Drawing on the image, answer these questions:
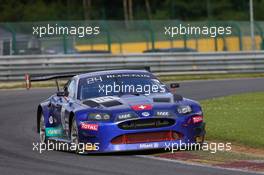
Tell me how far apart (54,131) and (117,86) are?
4.56 feet

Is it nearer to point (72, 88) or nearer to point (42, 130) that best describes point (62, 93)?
point (72, 88)

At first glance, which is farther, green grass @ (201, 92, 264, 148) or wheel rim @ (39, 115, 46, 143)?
wheel rim @ (39, 115, 46, 143)

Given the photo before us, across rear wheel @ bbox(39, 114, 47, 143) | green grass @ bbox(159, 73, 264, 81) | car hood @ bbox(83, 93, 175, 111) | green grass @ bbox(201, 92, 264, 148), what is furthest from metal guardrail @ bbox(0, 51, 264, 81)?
car hood @ bbox(83, 93, 175, 111)

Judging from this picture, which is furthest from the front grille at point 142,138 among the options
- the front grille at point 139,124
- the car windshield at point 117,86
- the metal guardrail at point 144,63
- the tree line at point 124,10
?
the tree line at point 124,10

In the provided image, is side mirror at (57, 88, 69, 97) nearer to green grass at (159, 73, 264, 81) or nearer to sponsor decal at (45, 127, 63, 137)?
sponsor decal at (45, 127, 63, 137)

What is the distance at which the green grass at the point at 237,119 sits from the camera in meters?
14.4

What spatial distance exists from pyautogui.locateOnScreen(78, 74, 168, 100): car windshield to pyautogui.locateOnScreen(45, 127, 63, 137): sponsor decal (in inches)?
27.3

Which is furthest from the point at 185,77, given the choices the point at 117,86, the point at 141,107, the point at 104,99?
the point at 141,107

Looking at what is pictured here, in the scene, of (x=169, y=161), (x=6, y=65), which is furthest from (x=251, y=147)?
(x=6, y=65)

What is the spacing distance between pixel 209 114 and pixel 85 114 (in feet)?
19.9

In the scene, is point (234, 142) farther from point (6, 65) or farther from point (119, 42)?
point (119, 42)

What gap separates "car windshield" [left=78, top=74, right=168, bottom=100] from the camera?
14156mm

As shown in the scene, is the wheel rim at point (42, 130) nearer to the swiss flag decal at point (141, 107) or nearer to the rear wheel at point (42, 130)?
the rear wheel at point (42, 130)

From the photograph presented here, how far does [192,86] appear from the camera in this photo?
28406mm
